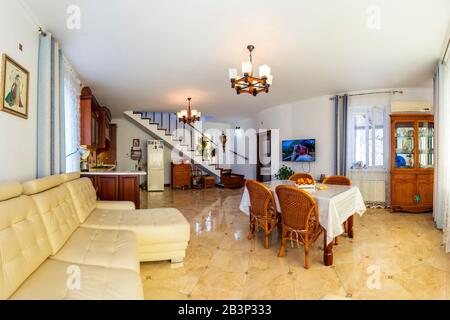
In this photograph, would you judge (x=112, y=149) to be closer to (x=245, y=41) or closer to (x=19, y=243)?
(x=245, y=41)

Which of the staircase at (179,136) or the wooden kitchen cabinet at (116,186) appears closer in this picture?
the wooden kitchen cabinet at (116,186)

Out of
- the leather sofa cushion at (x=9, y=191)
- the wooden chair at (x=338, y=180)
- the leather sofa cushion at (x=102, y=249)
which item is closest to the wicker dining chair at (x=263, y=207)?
the wooden chair at (x=338, y=180)

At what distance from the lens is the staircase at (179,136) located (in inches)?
322

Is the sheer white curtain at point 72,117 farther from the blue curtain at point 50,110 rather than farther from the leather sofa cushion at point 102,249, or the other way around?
the leather sofa cushion at point 102,249

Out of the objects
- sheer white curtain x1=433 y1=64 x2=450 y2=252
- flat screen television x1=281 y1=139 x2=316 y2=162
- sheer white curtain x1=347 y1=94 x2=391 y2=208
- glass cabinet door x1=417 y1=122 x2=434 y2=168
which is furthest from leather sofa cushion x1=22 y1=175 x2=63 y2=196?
glass cabinet door x1=417 y1=122 x2=434 y2=168

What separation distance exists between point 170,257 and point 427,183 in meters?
5.22

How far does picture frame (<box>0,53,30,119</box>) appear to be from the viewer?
82.8 inches

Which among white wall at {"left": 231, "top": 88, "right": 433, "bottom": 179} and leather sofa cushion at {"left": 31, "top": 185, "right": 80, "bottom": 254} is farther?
white wall at {"left": 231, "top": 88, "right": 433, "bottom": 179}

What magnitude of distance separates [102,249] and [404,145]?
18.9 feet

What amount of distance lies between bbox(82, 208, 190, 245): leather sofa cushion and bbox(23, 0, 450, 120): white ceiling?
2.20 meters

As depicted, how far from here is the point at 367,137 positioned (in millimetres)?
5582

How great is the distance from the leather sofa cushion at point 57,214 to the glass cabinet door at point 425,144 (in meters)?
6.06

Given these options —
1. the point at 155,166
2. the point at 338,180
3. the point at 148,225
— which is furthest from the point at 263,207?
the point at 155,166

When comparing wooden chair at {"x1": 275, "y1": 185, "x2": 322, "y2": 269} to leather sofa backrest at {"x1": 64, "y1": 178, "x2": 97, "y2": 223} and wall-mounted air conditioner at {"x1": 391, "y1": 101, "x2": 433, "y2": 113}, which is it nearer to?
leather sofa backrest at {"x1": 64, "y1": 178, "x2": 97, "y2": 223}
